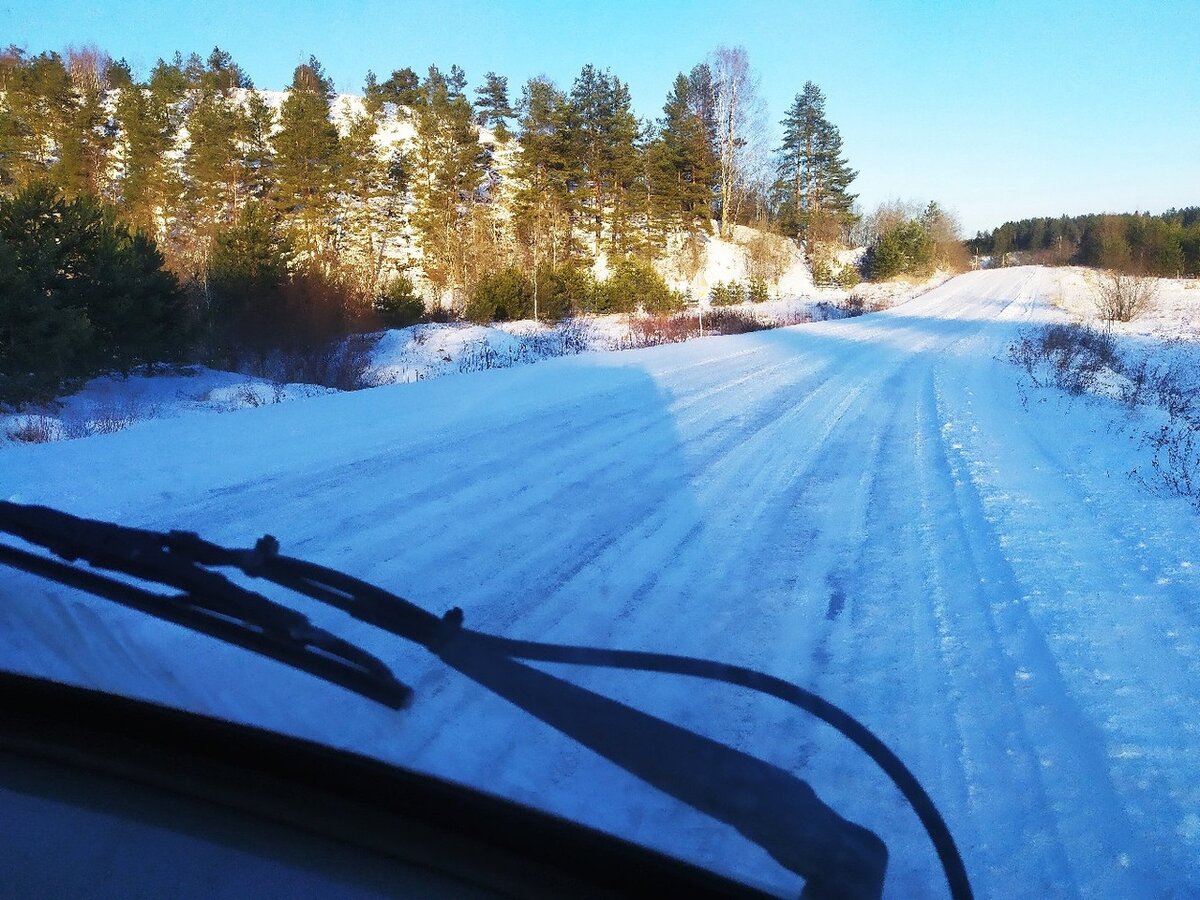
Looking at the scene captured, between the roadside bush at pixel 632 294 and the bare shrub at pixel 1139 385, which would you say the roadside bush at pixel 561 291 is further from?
the bare shrub at pixel 1139 385

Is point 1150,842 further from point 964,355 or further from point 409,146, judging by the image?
point 409,146

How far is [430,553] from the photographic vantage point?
3715 millimetres

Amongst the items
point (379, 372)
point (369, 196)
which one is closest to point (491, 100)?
point (369, 196)

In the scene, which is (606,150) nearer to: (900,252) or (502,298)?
(502,298)

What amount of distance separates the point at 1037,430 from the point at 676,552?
5412 millimetres

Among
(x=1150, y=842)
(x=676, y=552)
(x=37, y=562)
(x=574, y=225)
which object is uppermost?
(x=574, y=225)

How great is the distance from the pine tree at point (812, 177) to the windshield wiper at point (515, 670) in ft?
179

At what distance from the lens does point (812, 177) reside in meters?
53.9

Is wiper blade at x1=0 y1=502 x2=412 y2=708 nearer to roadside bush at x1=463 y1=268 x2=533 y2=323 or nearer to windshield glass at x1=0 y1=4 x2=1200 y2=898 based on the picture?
windshield glass at x1=0 y1=4 x2=1200 y2=898

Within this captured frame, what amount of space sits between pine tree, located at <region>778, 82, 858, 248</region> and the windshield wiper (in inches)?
2148

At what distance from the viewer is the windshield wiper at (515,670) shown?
1.49 metres

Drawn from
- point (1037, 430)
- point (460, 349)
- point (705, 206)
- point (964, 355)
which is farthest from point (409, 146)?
point (1037, 430)

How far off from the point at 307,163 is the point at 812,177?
3584 centimetres

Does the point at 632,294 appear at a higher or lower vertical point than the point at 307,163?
lower
